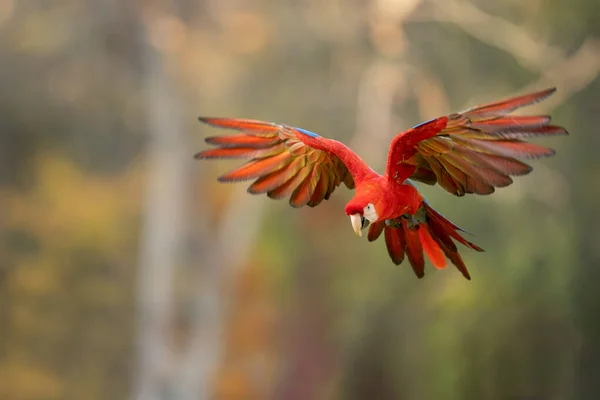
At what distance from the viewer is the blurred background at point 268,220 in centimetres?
210

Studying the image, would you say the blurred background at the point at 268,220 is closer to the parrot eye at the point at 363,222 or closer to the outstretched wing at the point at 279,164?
the outstretched wing at the point at 279,164

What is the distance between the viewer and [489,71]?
2193mm

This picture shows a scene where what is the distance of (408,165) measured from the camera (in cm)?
91

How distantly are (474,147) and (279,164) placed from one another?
0.99ft

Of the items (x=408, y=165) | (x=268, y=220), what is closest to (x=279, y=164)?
(x=408, y=165)

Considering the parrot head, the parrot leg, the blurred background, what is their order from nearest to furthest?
the parrot head → the parrot leg → the blurred background

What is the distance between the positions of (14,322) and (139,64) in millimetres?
921

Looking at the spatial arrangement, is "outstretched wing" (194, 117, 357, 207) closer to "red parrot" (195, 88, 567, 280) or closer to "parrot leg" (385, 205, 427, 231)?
"red parrot" (195, 88, 567, 280)

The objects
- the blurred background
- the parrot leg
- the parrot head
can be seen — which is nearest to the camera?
the parrot head

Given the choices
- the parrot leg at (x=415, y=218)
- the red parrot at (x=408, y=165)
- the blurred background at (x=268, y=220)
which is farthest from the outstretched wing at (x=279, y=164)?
the blurred background at (x=268, y=220)

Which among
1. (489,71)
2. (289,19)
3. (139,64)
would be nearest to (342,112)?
(289,19)

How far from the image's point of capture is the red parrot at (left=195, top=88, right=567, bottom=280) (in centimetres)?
82

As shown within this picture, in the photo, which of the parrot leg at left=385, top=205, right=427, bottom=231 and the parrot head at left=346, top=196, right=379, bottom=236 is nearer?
the parrot head at left=346, top=196, right=379, bottom=236

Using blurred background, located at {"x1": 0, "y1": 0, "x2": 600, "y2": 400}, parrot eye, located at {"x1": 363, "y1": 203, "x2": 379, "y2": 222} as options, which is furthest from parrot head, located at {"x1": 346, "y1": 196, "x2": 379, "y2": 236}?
blurred background, located at {"x1": 0, "y1": 0, "x2": 600, "y2": 400}
